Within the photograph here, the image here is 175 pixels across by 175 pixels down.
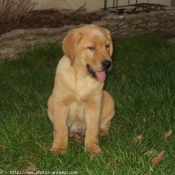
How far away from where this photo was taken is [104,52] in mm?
3578

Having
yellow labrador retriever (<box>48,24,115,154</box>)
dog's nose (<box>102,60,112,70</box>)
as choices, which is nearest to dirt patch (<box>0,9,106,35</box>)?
yellow labrador retriever (<box>48,24,115,154</box>)

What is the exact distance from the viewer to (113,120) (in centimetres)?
436


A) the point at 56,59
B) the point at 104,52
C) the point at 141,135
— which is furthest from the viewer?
the point at 56,59

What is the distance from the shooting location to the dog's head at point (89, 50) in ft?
11.6

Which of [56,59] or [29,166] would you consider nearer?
[29,166]

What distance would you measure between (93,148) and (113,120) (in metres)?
0.74

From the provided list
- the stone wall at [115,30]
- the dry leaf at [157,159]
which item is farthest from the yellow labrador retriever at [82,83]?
the stone wall at [115,30]

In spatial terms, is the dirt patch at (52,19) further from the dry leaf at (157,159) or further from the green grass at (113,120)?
the dry leaf at (157,159)

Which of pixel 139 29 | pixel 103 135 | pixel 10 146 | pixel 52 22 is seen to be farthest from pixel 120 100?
pixel 139 29

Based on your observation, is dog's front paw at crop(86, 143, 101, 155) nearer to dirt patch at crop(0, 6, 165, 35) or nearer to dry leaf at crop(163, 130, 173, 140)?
dry leaf at crop(163, 130, 173, 140)

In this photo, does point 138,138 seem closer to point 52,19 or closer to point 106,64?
→ point 106,64

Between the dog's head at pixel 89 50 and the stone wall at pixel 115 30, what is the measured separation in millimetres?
3629

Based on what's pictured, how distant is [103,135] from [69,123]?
1.27 ft

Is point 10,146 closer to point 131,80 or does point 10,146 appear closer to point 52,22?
point 131,80
